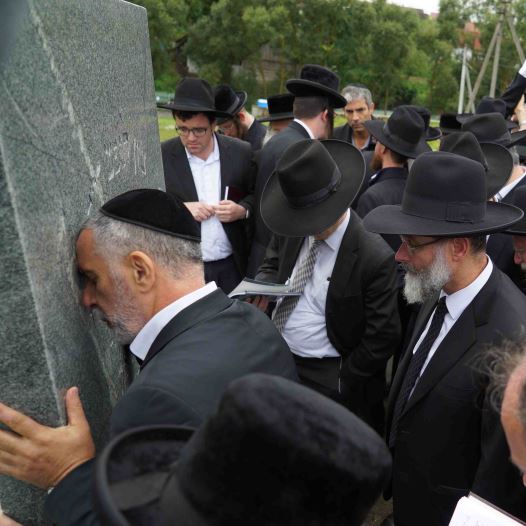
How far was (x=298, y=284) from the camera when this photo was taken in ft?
9.87

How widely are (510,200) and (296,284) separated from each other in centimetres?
185

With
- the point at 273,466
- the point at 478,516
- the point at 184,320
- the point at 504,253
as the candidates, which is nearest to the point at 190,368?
the point at 184,320

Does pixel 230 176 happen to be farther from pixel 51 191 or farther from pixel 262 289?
pixel 51 191

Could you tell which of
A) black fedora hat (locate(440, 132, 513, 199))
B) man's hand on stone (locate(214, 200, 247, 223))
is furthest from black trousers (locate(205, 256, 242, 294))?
black fedora hat (locate(440, 132, 513, 199))

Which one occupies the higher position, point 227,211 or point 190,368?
point 190,368

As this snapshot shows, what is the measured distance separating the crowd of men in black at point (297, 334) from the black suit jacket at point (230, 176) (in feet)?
0.05

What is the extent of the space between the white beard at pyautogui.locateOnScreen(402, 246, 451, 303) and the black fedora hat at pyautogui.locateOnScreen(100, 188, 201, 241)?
41.4 inches

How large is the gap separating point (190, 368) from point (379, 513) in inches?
95.6

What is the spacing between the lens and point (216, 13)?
3438cm

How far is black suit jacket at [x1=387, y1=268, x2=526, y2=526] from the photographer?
199 centimetres

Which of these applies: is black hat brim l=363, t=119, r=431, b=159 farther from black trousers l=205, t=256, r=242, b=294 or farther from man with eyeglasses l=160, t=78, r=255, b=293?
black trousers l=205, t=256, r=242, b=294

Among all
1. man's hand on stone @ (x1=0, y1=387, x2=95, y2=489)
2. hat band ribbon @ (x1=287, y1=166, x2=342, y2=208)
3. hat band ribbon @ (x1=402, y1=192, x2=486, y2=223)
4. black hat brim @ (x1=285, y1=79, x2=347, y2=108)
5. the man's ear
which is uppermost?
black hat brim @ (x1=285, y1=79, x2=347, y2=108)

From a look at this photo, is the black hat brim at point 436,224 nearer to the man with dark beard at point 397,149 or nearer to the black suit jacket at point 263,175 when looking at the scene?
the man with dark beard at point 397,149

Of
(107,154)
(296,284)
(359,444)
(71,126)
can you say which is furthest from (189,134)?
(359,444)
